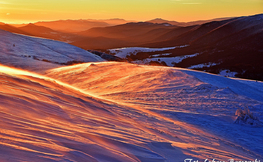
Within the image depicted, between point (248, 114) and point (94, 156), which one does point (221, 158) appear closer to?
point (94, 156)

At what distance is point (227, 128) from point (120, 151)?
3454mm

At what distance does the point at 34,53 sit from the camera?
17938mm

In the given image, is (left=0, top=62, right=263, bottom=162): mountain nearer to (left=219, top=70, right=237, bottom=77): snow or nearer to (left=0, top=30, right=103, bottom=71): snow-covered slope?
(left=0, top=30, right=103, bottom=71): snow-covered slope

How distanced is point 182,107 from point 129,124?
289 cm

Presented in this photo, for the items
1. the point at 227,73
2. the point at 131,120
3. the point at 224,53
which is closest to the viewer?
the point at 131,120

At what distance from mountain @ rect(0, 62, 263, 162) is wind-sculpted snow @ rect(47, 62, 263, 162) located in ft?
0.08

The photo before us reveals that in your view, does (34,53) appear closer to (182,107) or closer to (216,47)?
(182,107)

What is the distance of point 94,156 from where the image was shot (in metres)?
2.33

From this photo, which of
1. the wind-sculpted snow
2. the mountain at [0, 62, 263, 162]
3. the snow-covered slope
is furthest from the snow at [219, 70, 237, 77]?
the mountain at [0, 62, 263, 162]

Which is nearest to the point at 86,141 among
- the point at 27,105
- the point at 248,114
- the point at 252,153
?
the point at 27,105

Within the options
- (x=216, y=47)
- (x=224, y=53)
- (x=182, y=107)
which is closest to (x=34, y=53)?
(x=182, y=107)

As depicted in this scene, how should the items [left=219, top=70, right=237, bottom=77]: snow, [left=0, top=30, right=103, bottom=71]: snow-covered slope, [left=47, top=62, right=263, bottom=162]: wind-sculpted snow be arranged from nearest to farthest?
[left=47, top=62, right=263, bottom=162]: wind-sculpted snow < [left=0, top=30, right=103, bottom=71]: snow-covered slope < [left=219, top=70, right=237, bottom=77]: snow

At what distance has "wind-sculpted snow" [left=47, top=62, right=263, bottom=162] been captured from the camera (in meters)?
3.71

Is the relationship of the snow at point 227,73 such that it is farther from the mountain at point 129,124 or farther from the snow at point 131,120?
the mountain at point 129,124
